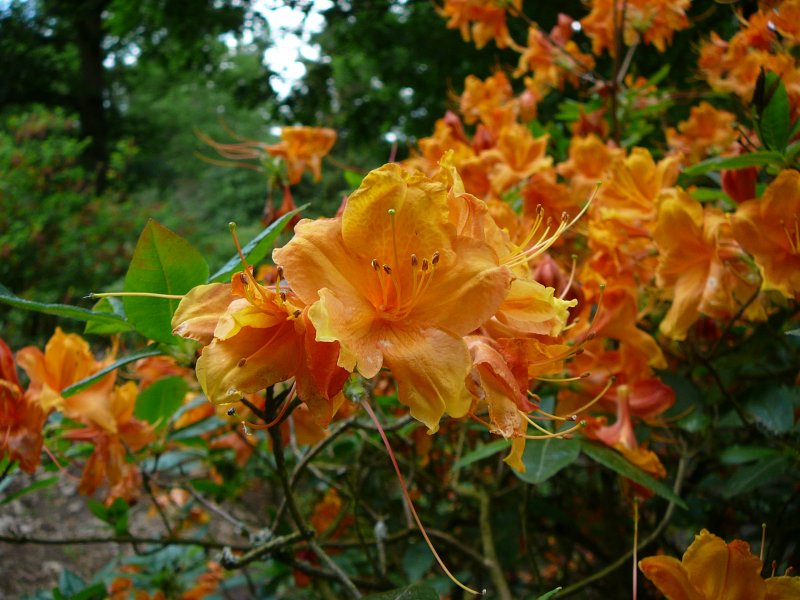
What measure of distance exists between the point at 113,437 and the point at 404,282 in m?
0.57

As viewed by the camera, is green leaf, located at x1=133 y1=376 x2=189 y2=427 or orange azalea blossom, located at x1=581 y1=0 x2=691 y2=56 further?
orange azalea blossom, located at x1=581 y1=0 x2=691 y2=56

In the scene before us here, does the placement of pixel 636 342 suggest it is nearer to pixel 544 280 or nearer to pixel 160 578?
pixel 544 280

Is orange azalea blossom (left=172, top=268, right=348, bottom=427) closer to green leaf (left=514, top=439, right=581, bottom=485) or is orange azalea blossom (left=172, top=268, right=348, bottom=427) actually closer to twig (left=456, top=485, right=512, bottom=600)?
green leaf (left=514, top=439, right=581, bottom=485)

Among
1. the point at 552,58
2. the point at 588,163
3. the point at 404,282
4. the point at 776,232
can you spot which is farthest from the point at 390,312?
the point at 552,58

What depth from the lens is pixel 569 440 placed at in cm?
78

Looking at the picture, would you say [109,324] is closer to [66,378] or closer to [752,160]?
[66,378]

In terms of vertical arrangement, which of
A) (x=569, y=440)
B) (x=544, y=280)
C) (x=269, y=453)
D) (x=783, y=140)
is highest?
(x=783, y=140)

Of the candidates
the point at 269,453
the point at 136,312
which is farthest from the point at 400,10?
the point at 136,312

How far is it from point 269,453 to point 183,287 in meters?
0.89

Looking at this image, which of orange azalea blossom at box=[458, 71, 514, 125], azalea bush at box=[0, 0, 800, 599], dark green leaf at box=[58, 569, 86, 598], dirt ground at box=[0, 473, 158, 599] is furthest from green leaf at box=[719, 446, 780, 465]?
dirt ground at box=[0, 473, 158, 599]

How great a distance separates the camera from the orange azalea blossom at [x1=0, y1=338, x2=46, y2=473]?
740mm

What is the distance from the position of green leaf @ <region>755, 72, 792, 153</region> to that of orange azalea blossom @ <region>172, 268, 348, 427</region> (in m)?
0.60

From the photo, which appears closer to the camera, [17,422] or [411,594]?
[411,594]

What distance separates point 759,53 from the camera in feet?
4.25
